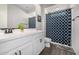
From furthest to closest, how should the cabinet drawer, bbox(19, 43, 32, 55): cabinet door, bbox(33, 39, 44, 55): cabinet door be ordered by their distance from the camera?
bbox(33, 39, 44, 55): cabinet door < bbox(19, 43, 32, 55): cabinet door < the cabinet drawer

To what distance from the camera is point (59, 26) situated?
1.06 metres

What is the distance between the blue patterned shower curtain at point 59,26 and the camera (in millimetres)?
1024

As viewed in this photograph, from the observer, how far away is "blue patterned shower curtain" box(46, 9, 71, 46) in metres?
1.02

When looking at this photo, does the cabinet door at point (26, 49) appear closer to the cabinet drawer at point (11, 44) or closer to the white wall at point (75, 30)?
the cabinet drawer at point (11, 44)

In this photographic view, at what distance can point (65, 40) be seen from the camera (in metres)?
1.06

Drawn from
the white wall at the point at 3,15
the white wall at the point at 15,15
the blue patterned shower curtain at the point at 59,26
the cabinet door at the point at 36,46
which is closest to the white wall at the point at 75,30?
the blue patterned shower curtain at the point at 59,26

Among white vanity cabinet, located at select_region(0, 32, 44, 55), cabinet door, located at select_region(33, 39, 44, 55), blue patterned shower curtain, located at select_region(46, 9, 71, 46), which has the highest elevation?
blue patterned shower curtain, located at select_region(46, 9, 71, 46)

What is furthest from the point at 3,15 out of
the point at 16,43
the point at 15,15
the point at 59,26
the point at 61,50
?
the point at 61,50

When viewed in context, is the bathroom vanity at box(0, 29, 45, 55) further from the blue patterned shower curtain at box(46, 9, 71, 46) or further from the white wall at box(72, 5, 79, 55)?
the white wall at box(72, 5, 79, 55)

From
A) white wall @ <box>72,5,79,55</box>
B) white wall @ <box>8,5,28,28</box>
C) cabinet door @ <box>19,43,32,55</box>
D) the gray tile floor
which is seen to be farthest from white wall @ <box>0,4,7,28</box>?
white wall @ <box>72,5,79,55</box>
